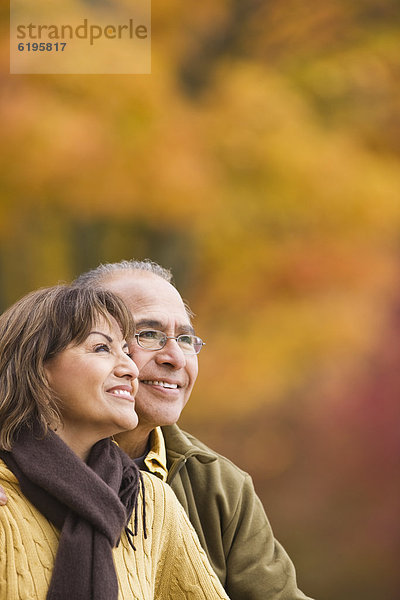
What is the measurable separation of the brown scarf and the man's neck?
0.61m

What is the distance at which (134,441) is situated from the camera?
7.05ft

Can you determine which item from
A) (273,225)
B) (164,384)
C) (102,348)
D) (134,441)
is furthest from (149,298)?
(273,225)

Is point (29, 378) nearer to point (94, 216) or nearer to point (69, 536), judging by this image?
point (69, 536)

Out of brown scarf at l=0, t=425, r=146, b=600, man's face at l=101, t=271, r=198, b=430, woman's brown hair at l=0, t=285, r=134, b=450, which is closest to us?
brown scarf at l=0, t=425, r=146, b=600

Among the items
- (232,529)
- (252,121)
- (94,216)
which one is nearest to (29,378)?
(232,529)

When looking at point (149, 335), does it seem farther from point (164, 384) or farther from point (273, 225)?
point (273, 225)

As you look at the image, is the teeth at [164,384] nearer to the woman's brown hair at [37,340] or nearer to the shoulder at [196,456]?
the shoulder at [196,456]

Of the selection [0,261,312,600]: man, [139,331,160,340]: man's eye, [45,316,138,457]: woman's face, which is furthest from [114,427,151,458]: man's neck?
[45,316,138,457]: woman's face

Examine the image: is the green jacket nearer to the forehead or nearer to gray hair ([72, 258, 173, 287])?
the forehead

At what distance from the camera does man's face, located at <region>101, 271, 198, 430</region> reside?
209cm

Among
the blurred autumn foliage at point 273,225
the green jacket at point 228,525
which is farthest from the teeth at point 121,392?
the blurred autumn foliage at point 273,225

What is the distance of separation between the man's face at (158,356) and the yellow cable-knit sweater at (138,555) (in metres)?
0.39

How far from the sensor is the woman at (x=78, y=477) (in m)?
1.39

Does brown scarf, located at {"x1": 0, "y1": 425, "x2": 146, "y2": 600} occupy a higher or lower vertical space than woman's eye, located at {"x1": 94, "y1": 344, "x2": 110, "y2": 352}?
lower
